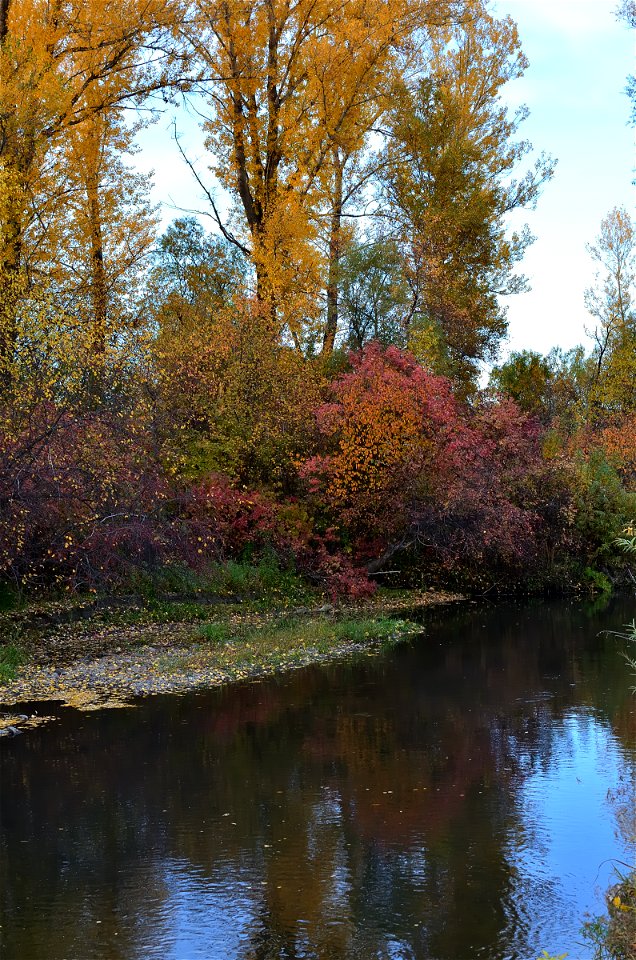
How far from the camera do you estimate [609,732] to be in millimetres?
12586

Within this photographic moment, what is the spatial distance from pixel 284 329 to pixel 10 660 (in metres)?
14.1

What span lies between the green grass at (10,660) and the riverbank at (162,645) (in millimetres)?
48

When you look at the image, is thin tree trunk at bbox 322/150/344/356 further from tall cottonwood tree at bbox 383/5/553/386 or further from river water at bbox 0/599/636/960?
river water at bbox 0/599/636/960

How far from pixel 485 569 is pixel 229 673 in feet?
43.7

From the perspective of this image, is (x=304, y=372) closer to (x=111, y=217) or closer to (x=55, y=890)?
(x=111, y=217)

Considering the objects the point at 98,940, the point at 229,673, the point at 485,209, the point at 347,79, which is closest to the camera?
the point at 98,940

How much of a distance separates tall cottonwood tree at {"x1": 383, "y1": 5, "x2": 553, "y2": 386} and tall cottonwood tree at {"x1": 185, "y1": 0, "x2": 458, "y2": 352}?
8.63ft

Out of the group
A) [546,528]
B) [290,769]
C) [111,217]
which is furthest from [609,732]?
[111,217]

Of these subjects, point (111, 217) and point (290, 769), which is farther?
point (111, 217)

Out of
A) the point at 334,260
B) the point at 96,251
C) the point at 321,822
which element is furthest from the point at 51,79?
the point at 321,822

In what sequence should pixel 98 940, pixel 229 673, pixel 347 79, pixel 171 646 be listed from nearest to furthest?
pixel 98 940 → pixel 229 673 → pixel 171 646 → pixel 347 79

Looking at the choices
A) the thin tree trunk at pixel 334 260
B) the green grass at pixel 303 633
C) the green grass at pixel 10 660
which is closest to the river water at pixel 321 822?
the green grass at pixel 10 660

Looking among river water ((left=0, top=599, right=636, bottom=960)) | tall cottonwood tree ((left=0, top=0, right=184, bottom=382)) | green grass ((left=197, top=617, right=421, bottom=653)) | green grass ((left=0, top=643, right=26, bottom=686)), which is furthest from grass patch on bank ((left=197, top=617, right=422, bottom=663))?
tall cottonwood tree ((left=0, top=0, right=184, bottom=382))

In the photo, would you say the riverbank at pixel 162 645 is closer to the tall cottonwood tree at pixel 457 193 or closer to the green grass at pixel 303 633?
the green grass at pixel 303 633
